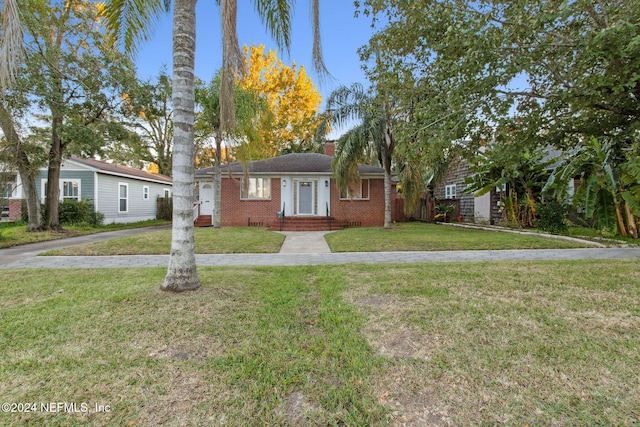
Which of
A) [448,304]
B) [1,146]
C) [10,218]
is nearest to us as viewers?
[448,304]

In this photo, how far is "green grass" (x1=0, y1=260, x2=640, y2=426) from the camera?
210 centimetres

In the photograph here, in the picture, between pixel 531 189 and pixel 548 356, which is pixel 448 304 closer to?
pixel 548 356

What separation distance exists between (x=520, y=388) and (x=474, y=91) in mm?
4604

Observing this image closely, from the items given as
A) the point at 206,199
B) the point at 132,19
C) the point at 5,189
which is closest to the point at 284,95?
the point at 206,199

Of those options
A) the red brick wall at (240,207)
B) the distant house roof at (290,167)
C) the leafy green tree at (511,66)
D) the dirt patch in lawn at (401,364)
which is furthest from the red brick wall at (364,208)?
the dirt patch in lawn at (401,364)

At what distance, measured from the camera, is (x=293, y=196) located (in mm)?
16422

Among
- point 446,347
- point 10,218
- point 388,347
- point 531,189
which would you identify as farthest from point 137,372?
point 10,218

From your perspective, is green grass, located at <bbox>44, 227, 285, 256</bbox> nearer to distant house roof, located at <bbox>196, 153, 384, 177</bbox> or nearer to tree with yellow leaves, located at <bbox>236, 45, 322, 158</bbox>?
distant house roof, located at <bbox>196, 153, 384, 177</bbox>

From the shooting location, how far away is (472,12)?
5.41 m

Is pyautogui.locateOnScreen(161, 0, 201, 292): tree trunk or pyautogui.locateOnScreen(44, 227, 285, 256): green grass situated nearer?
pyautogui.locateOnScreen(161, 0, 201, 292): tree trunk

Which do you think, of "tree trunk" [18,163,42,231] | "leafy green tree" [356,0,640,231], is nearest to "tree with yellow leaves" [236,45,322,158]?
"tree trunk" [18,163,42,231]

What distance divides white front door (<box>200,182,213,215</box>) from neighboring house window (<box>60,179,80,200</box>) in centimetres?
653

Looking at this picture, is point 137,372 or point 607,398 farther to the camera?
point 137,372

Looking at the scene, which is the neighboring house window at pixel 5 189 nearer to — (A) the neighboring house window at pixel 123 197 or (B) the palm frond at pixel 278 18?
(A) the neighboring house window at pixel 123 197
